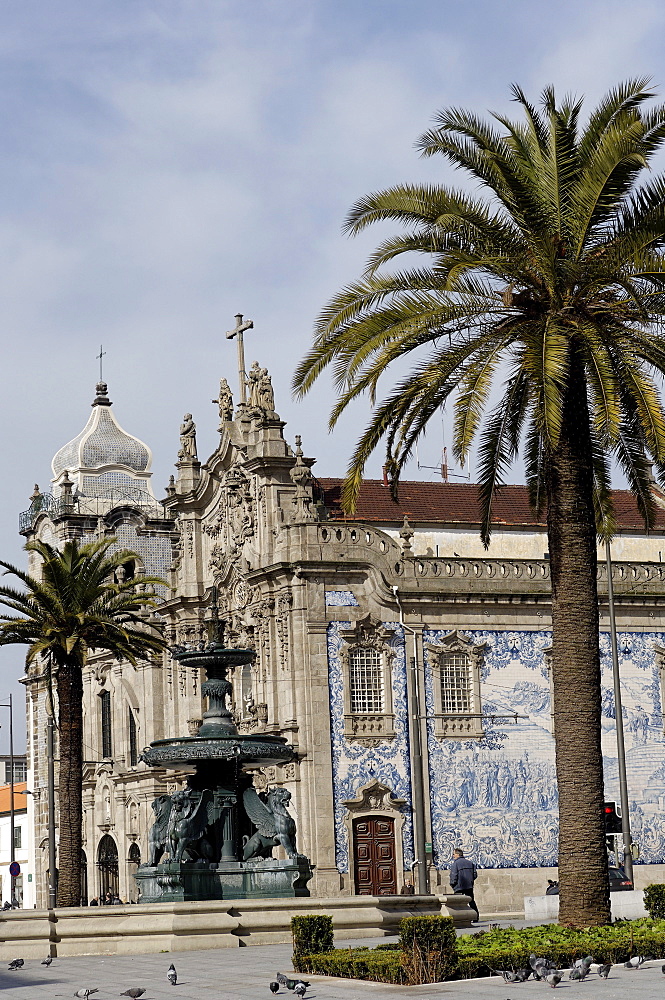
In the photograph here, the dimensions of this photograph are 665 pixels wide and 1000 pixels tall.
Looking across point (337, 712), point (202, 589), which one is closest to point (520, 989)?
point (337, 712)

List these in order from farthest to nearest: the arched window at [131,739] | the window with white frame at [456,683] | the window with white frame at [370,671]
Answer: the arched window at [131,739] → the window with white frame at [456,683] → the window with white frame at [370,671]

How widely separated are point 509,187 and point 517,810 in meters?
27.6

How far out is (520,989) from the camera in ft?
53.0

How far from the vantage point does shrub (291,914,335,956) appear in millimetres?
19609

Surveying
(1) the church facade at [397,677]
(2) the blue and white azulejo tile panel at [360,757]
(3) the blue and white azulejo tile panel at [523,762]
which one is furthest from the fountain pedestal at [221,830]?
(3) the blue and white azulejo tile panel at [523,762]

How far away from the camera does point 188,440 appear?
182 ft

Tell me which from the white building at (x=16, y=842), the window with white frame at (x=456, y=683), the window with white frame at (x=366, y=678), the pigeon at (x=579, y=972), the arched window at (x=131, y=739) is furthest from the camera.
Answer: the white building at (x=16, y=842)

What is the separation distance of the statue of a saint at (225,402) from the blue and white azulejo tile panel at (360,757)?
9221 millimetres

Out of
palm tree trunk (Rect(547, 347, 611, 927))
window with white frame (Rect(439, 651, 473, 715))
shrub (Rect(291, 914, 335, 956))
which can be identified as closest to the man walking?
palm tree trunk (Rect(547, 347, 611, 927))

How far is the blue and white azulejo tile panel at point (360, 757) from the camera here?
4584 cm

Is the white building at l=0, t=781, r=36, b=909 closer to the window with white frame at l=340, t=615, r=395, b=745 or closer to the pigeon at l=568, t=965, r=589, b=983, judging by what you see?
the window with white frame at l=340, t=615, r=395, b=745

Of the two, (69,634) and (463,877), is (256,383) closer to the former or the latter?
(69,634)

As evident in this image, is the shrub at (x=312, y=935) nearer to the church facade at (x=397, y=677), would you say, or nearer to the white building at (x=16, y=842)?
the church facade at (x=397, y=677)

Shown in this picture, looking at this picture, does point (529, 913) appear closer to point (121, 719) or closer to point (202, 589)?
point (202, 589)
